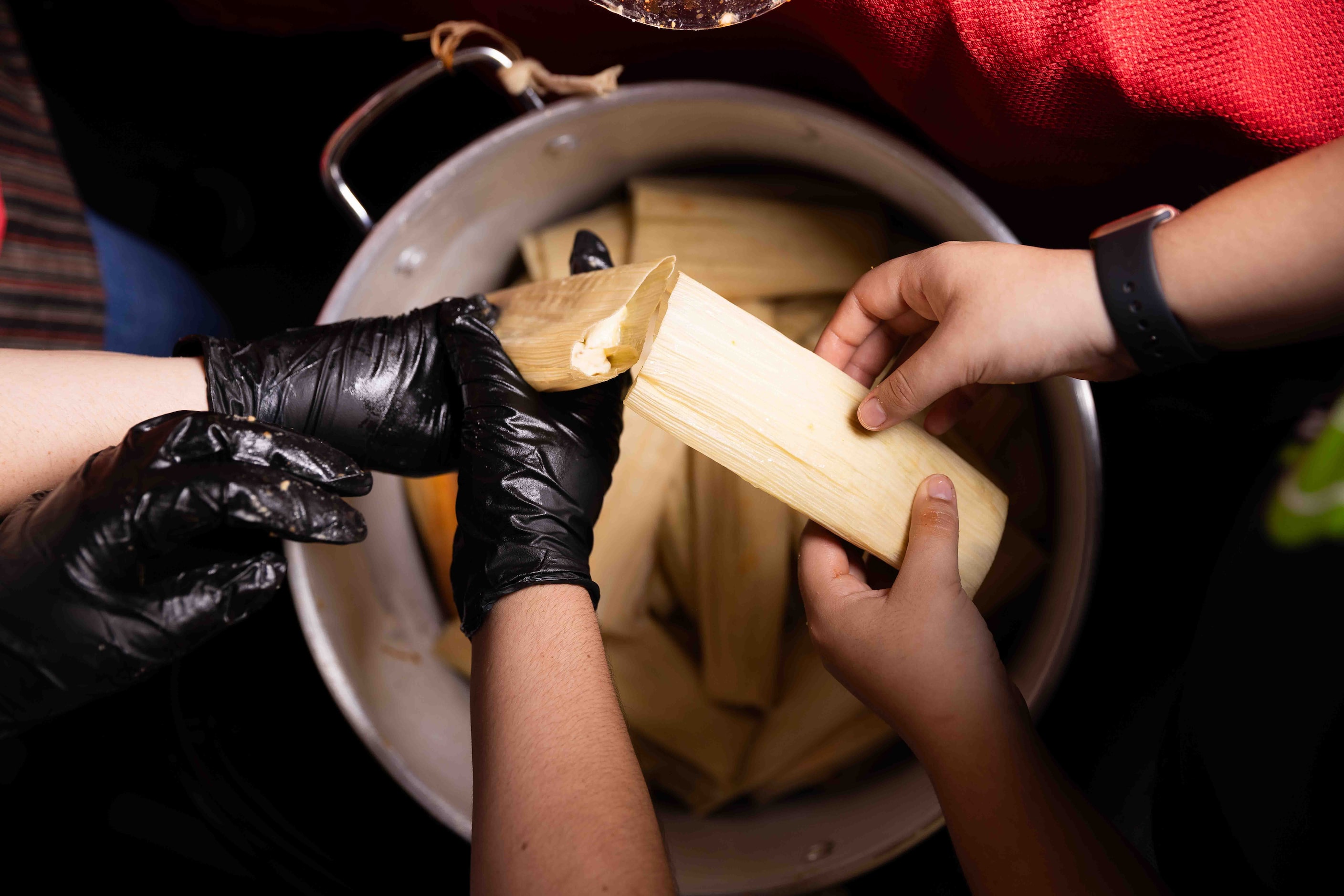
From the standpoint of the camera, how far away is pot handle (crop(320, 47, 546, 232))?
3.09 ft

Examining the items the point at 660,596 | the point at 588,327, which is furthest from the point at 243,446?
the point at 660,596

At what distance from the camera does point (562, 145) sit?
3.40 ft

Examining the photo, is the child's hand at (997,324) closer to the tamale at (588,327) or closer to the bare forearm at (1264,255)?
the bare forearm at (1264,255)

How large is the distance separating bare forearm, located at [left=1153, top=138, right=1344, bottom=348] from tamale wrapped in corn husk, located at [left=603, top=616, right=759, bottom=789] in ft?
2.54

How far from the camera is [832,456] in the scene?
0.78 metres

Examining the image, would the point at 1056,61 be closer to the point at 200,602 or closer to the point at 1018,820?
the point at 1018,820

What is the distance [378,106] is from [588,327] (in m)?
0.47

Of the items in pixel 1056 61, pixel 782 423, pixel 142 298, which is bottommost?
pixel 142 298

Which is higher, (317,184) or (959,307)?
(959,307)

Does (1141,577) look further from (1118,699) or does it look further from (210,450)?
(210,450)

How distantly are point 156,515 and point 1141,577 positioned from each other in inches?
50.7

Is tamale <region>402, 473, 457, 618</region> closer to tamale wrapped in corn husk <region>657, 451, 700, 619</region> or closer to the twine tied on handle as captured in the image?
tamale wrapped in corn husk <region>657, 451, 700, 619</region>

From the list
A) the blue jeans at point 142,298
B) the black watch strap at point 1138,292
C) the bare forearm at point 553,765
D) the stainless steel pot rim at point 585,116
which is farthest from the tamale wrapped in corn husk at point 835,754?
the blue jeans at point 142,298

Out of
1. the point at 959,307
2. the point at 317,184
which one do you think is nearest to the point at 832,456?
the point at 959,307
